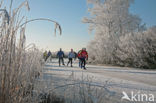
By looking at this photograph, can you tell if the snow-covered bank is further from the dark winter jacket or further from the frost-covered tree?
the frost-covered tree

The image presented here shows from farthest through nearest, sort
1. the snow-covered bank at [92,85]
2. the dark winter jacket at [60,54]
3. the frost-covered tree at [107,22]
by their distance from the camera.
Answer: the frost-covered tree at [107,22]
the dark winter jacket at [60,54]
the snow-covered bank at [92,85]

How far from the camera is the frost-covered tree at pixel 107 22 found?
1614 cm

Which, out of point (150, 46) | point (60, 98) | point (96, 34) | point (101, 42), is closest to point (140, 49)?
point (150, 46)

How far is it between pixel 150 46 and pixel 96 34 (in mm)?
8369

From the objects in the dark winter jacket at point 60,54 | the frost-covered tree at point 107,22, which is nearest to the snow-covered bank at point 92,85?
the dark winter jacket at point 60,54

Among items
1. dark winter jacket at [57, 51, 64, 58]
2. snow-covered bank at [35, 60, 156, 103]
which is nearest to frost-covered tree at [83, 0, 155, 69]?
dark winter jacket at [57, 51, 64, 58]

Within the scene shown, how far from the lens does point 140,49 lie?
39.1 feet

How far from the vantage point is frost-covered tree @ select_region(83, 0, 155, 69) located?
1614 cm

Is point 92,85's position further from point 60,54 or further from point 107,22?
point 107,22

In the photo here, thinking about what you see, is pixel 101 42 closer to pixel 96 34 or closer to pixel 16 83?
pixel 96 34

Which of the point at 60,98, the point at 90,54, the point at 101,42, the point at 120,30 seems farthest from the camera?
the point at 120,30

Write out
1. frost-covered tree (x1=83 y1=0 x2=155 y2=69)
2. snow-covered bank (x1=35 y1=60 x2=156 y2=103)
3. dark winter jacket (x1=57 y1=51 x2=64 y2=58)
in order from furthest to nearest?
1. frost-covered tree (x1=83 y1=0 x2=155 y2=69)
2. dark winter jacket (x1=57 y1=51 x2=64 y2=58)
3. snow-covered bank (x1=35 y1=60 x2=156 y2=103)

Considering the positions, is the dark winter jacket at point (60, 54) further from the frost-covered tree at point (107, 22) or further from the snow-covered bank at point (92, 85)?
the snow-covered bank at point (92, 85)

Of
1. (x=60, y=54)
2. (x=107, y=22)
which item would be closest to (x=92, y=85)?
(x=60, y=54)
